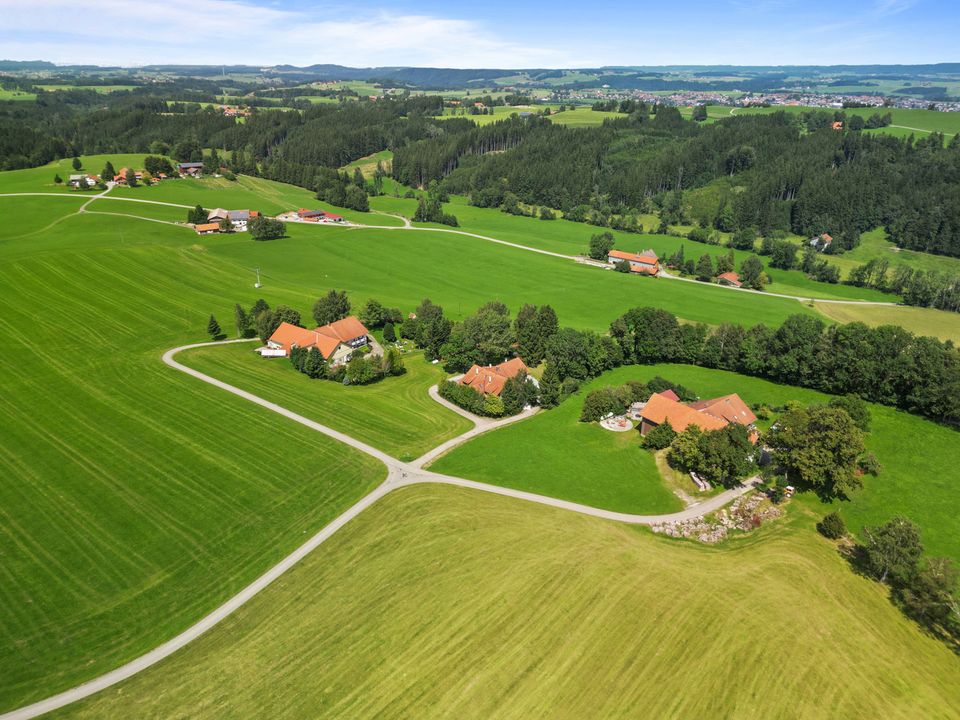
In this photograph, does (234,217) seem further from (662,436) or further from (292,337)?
(662,436)

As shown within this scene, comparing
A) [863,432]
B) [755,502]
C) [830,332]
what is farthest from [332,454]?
[830,332]

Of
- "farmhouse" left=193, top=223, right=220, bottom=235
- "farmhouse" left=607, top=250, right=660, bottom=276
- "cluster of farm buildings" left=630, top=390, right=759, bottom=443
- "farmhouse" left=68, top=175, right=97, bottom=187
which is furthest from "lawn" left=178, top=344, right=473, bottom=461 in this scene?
"farmhouse" left=68, top=175, right=97, bottom=187

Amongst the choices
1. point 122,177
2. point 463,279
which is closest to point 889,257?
point 463,279

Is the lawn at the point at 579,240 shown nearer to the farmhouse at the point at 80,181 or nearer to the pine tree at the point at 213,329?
the farmhouse at the point at 80,181

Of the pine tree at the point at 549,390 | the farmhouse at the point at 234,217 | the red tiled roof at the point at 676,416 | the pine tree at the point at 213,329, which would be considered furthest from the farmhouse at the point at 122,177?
the red tiled roof at the point at 676,416

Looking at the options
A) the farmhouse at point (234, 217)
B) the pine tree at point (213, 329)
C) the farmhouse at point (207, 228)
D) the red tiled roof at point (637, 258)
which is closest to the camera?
the pine tree at point (213, 329)

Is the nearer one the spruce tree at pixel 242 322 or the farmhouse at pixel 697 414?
the farmhouse at pixel 697 414
